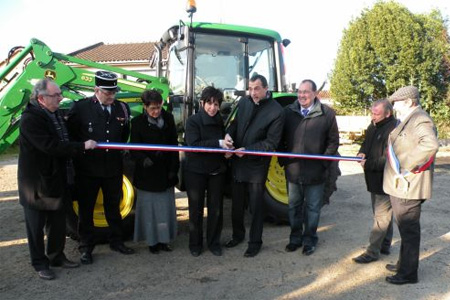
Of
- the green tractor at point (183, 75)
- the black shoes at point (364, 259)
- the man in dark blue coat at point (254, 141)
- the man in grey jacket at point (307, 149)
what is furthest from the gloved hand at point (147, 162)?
the black shoes at point (364, 259)

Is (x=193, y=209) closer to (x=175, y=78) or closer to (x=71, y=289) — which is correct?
(x=71, y=289)

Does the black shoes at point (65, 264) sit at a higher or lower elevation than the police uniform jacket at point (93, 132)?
lower

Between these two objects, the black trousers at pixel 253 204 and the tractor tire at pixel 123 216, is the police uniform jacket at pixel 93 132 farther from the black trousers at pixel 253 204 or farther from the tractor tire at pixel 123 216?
the black trousers at pixel 253 204

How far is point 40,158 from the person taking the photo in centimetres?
319

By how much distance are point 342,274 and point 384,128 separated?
4.48 feet

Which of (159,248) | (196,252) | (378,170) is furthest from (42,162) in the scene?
(378,170)

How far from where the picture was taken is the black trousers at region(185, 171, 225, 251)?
12.4ft

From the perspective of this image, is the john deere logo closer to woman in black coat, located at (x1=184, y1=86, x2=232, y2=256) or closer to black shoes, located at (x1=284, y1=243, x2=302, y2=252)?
woman in black coat, located at (x1=184, y1=86, x2=232, y2=256)

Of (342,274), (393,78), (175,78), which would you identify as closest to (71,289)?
(342,274)

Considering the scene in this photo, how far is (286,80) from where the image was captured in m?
5.30

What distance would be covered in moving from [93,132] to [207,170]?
3.64ft

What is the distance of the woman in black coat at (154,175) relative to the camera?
12.0 feet

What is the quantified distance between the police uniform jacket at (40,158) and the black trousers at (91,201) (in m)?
0.32

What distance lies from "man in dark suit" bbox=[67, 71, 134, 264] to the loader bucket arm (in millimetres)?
708
